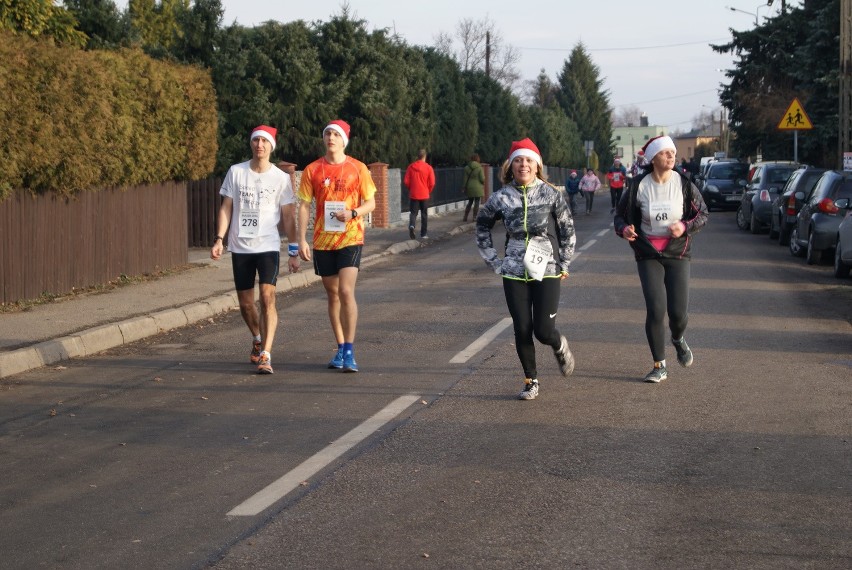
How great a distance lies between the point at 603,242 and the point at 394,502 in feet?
64.4

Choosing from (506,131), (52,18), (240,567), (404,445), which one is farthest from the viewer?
(506,131)

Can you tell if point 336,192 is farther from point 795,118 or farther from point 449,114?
point 449,114

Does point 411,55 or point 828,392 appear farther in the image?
point 411,55

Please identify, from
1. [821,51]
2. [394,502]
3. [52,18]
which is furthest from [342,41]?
[394,502]

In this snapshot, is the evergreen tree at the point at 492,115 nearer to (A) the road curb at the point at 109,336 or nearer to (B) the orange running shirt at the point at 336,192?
(A) the road curb at the point at 109,336

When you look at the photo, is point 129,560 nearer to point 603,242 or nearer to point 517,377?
point 517,377

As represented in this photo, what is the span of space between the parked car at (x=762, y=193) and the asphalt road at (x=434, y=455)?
1579 centimetres

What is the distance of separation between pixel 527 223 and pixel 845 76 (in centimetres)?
2627

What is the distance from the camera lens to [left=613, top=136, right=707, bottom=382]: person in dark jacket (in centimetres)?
895

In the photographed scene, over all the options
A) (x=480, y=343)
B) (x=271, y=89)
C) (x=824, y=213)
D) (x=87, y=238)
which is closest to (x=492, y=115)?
(x=271, y=89)

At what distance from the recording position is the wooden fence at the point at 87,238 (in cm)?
1363

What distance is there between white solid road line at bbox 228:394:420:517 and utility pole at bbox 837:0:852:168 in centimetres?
2622

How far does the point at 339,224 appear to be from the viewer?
9.41m

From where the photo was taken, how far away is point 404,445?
6945 millimetres
